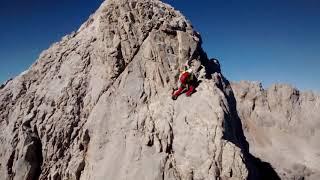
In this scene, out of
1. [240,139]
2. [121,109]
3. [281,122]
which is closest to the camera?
[121,109]

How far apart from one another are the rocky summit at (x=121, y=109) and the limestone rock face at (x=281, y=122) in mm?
21224

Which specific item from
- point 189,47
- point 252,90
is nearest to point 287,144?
point 252,90

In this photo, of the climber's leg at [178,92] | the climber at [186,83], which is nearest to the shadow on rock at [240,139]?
the climber at [186,83]

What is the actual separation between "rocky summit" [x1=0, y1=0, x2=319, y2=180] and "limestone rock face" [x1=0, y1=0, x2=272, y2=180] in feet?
0.13

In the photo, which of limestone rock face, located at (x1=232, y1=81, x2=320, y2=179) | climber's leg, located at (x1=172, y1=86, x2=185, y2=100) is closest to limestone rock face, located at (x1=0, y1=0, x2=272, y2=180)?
climber's leg, located at (x1=172, y1=86, x2=185, y2=100)

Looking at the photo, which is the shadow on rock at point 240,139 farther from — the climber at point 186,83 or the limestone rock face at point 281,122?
the limestone rock face at point 281,122

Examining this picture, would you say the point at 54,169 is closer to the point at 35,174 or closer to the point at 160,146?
the point at 35,174

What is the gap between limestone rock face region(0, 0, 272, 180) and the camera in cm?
1419

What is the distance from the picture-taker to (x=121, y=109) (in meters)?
15.9

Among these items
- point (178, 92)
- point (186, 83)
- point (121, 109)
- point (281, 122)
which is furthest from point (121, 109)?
point (281, 122)

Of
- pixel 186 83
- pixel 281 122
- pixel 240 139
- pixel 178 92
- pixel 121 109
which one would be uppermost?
pixel 281 122

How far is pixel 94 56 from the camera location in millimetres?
17547

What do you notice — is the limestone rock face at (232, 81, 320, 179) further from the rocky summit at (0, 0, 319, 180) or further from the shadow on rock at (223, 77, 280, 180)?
the rocky summit at (0, 0, 319, 180)

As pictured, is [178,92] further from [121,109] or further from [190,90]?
[121,109]
